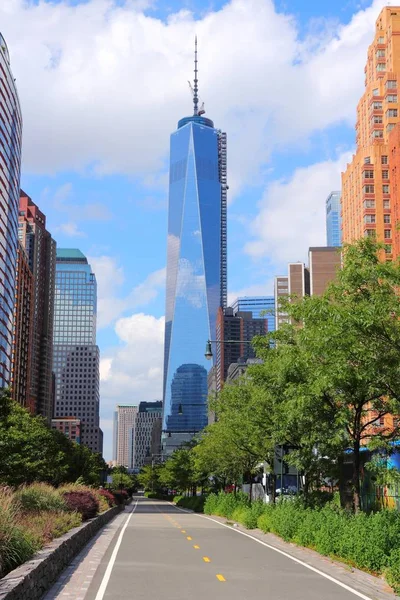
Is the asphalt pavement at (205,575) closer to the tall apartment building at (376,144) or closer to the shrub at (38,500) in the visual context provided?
the shrub at (38,500)

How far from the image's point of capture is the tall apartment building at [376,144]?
127 m

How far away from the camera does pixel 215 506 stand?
5269 centimetres

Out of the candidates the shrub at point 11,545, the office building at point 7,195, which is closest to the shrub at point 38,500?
the shrub at point 11,545

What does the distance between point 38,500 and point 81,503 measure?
626 centimetres

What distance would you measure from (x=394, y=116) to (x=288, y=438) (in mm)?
116885

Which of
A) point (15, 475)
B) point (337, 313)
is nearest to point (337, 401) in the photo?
point (337, 313)

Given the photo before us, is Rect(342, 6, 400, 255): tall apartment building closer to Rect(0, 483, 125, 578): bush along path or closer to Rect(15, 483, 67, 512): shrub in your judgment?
Rect(0, 483, 125, 578): bush along path

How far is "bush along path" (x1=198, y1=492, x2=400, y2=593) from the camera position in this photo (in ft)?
54.8

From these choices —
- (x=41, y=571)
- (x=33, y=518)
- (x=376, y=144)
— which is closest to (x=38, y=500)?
(x=33, y=518)

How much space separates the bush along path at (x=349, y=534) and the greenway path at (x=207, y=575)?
38 cm

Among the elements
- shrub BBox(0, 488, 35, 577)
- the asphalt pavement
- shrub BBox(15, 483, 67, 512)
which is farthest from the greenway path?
shrub BBox(15, 483, 67, 512)

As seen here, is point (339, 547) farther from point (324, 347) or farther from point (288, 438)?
point (288, 438)

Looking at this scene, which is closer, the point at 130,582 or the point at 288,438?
the point at 130,582

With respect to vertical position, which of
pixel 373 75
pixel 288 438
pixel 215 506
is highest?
pixel 373 75
